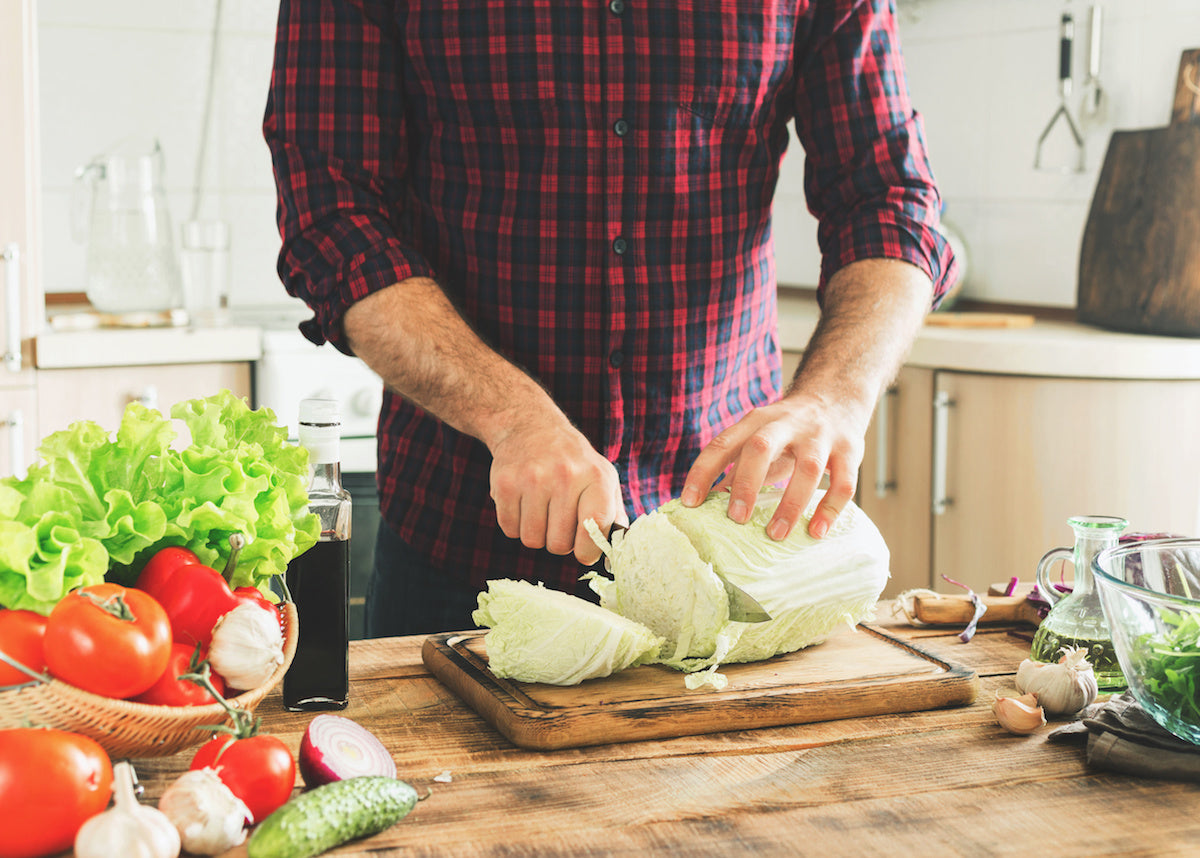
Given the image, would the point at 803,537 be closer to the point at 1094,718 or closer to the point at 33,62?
the point at 1094,718

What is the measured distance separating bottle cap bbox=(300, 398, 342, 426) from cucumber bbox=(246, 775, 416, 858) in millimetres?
318

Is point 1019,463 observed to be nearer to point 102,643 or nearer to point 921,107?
point 921,107

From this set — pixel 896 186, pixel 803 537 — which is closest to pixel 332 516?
pixel 803 537

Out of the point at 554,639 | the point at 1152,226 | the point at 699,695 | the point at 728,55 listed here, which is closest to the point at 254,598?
the point at 554,639

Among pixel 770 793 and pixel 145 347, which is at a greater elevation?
pixel 145 347

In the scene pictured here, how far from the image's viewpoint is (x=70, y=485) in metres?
0.89

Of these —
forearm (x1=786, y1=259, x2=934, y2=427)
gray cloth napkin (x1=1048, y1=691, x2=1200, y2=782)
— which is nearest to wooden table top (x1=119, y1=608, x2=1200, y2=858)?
gray cloth napkin (x1=1048, y1=691, x2=1200, y2=782)

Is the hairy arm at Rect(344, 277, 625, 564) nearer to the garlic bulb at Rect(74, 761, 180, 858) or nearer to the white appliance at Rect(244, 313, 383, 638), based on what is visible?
the garlic bulb at Rect(74, 761, 180, 858)

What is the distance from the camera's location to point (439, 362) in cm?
132

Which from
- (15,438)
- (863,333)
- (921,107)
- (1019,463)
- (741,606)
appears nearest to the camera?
(741,606)

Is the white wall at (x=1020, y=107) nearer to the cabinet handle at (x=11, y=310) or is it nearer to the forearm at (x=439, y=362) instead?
the forearm at (x=439, y=362)

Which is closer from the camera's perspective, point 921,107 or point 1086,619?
point 1086,619

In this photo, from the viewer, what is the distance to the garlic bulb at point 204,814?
788 millimetres

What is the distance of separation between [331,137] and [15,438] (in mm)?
1249
